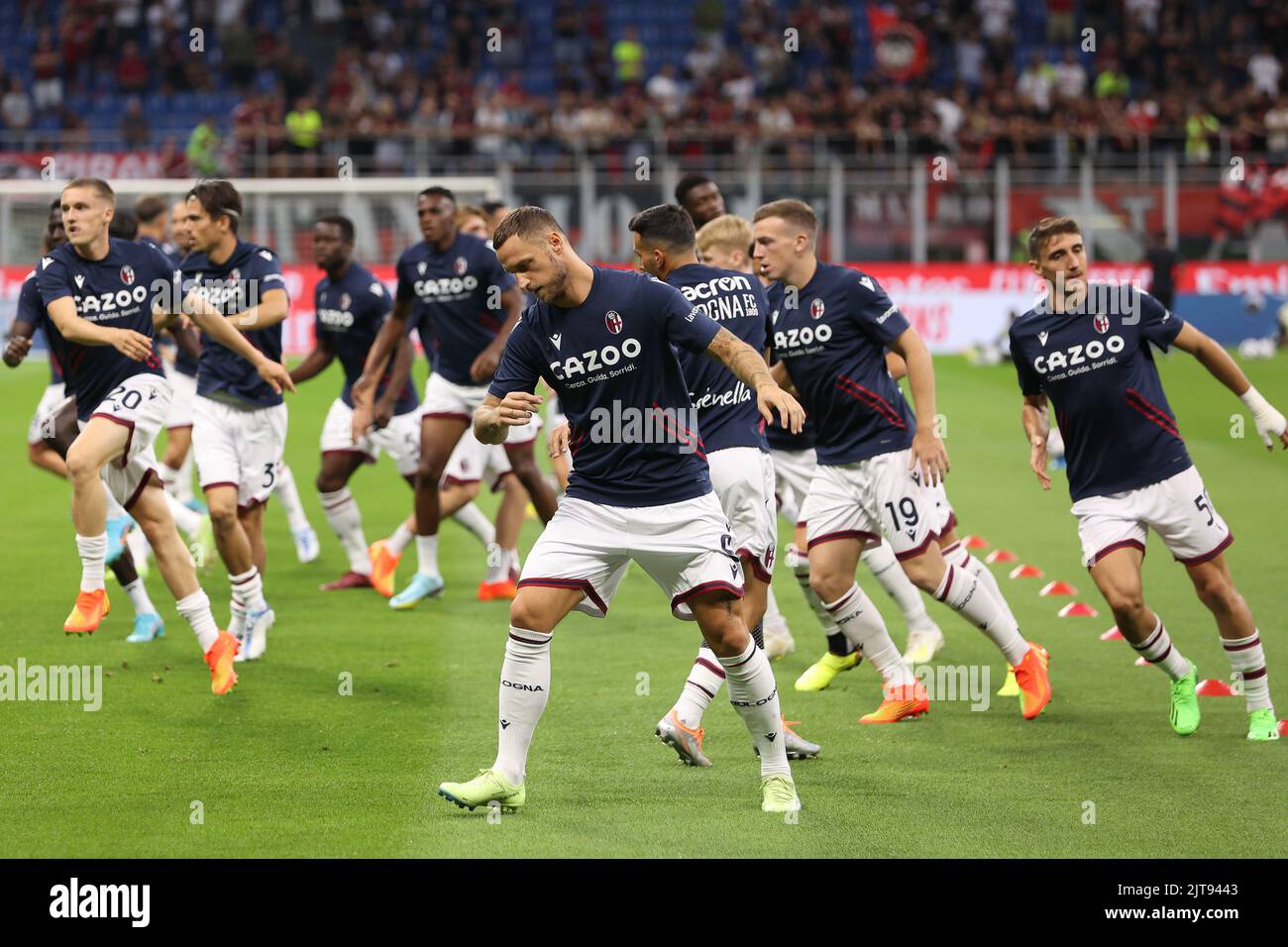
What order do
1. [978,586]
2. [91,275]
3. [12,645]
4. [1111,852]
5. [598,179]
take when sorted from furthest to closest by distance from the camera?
[598,179], [12,645], [91,275], [978,586], [1111,852]

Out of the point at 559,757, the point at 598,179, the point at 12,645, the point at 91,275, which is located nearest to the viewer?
the point at 559,757

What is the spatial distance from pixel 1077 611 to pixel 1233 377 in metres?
3.39

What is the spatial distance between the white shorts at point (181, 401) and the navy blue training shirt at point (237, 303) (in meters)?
2.83

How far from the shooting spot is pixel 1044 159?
31375mm

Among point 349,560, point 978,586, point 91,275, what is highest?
point 91,275

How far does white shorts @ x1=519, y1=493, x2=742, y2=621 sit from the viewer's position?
20.6 ft

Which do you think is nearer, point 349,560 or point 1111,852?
point 1111,852

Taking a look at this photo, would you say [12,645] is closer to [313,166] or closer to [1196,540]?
[1196,540]

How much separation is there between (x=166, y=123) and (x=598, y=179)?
34.6ft

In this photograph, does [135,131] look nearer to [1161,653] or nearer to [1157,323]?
[1157,323]

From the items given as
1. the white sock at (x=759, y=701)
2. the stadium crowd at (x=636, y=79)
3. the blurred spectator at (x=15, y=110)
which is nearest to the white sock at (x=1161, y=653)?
the white sock at (x=759, y=701)

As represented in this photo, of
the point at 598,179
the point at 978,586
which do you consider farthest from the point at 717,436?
the point at 598,179

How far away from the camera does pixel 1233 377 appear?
24.5 feet

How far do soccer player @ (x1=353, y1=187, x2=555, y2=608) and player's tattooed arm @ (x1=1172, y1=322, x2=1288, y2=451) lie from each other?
4.70 meters
